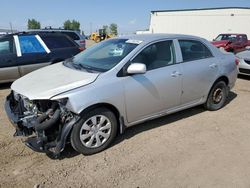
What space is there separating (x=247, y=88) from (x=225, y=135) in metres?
3.84

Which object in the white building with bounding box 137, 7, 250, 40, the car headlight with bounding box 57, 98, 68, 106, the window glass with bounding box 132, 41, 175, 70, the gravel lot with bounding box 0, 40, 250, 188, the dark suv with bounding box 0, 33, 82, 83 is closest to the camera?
the gravel lot with bounding box 0, 40, 250, 188

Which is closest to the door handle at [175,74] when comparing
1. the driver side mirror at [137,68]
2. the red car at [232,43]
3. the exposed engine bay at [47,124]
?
the driver side mirror at [137,68]

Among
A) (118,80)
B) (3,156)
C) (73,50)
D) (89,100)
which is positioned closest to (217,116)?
(118,80)

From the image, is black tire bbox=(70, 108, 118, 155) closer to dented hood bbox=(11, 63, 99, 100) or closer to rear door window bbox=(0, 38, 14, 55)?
dented hood bbox=(11, 63, 99, 100)

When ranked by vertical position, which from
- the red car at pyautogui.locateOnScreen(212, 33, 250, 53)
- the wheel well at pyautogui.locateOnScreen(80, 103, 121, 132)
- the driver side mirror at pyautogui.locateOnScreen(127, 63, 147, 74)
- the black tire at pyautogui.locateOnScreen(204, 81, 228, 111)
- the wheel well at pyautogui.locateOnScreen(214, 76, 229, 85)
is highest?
the driver side mirror at pyautogui.locateOnScreen(127, 63, 147, 74)

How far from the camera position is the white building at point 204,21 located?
113 ft

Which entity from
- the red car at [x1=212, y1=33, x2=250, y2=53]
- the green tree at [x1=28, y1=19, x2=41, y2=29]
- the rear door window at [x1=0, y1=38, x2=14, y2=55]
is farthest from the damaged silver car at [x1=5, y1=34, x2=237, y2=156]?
the green tree at [x1=28, y1=19, x2=41, y2=29]

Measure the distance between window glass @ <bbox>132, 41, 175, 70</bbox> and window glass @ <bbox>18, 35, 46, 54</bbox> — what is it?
442 cm

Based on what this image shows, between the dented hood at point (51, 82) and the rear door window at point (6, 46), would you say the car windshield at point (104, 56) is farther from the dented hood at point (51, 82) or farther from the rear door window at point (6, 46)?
the rear door window at point (6, 46)

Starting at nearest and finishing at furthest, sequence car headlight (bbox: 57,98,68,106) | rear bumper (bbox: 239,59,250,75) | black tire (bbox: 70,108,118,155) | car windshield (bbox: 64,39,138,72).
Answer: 1. car headlight (bbox: 57,98,68,106)
2. black tire (bbox: 70,108,118,155)
3. car windshield (bbox: 64,39,138,72)
4. rear bumper (bbox: 239,59,250,75)

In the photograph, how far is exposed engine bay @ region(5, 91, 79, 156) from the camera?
3492 millimetres

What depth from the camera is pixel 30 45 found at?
7.71 meters

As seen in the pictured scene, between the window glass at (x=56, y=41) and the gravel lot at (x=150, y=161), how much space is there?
3.60m

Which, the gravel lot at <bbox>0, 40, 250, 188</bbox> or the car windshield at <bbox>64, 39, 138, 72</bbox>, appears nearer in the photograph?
the gravel lot at <bbox>0, 40, 250, 188</bbox>
